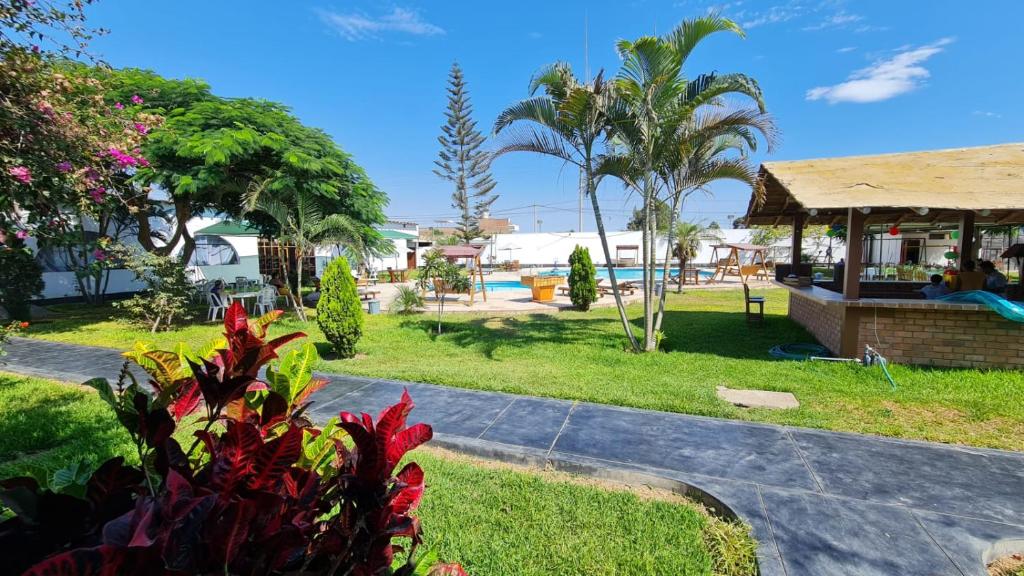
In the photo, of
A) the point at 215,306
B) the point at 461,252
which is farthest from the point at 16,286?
the point at 461,252

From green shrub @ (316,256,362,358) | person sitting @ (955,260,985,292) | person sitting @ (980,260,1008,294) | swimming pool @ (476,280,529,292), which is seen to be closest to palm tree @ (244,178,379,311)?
green shrub @ (316,256,362,358)

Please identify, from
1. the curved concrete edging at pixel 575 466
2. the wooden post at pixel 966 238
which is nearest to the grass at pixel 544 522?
the curved concrete edging at pixel 575 466

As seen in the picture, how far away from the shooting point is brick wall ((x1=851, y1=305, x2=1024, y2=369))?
6062mm

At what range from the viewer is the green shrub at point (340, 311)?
23.1 feet

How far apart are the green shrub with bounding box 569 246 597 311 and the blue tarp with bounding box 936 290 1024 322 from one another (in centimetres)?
724

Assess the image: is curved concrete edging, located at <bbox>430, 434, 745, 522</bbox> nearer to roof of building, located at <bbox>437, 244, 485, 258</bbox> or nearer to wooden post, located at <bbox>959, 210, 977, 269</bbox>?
wooden post, located at <bbox>959, 210, 977, 269</bbox>

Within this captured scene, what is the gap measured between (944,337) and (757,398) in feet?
11.1

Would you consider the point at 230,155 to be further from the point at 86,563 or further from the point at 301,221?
the point at 86,563

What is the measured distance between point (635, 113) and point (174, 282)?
9554 mm

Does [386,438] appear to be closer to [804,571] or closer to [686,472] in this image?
[804,571]

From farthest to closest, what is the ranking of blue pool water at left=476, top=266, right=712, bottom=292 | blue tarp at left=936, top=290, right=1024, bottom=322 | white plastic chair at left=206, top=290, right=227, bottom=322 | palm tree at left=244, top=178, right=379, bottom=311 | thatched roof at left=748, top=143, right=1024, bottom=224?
blue pool water at left=476, top=266, right=712, bottom=292
white plastic chair at left=206, top=290, right=227, bottom=322
palm tree at left=244, top=178, right=379, bottom=311
thatched roof at left=748, top=143, right=1024, bottom=224
blue tarp at left=936, top=290, right=1024, bottom=322

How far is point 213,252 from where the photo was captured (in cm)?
1831

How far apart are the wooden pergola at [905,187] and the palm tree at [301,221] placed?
26.1 feet

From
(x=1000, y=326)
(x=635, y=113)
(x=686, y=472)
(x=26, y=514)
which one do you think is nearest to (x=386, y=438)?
(x=26, y=514)
